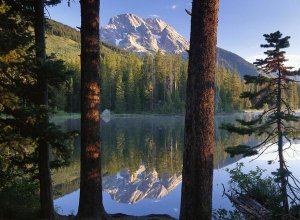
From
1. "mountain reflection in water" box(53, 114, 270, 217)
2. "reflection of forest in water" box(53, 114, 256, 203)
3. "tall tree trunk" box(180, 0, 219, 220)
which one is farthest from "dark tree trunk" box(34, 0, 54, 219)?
"reflection of forest in water" box(53, 114, 256, 203)

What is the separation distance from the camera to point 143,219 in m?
11.3

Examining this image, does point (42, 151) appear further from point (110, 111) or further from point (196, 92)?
point (110, 111)

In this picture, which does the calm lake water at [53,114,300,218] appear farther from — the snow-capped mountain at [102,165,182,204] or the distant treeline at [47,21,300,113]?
the distant treeline at [47,21,300,113]

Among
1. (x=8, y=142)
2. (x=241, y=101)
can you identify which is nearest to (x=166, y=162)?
(x=8, y=142)

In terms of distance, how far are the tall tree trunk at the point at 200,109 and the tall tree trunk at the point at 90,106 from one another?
3.03 m

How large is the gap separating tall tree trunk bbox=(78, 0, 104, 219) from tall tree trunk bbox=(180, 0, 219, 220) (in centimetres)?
303

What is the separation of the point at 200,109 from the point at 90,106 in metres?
3.34

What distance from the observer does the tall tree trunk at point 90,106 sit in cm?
897

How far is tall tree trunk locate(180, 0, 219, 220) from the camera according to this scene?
666 cm

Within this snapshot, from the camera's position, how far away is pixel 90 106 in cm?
901

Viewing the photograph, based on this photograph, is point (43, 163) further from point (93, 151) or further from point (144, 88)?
point (144, 88)

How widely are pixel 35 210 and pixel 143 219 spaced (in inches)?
131

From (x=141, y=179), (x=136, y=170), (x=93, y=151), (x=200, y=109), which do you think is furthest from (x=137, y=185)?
(x=200, y=109)

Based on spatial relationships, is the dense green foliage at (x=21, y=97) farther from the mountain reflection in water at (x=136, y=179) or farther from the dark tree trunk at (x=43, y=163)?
the mountain reflection in water at (x=136, y=179)
